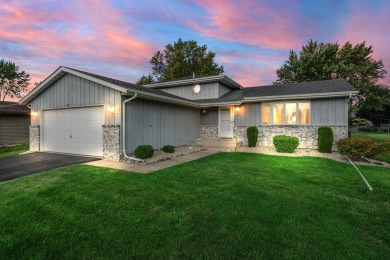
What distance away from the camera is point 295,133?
11.9m

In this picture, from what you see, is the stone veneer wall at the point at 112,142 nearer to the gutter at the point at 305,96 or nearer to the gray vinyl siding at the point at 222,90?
the gutter at the point at 305,96

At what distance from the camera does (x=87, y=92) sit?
9203 millimetres

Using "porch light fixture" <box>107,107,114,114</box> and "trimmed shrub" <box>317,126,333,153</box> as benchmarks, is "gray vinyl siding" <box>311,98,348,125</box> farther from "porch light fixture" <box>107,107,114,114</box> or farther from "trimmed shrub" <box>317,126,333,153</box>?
"porch light fixture" <box>107,107,114,114</box>

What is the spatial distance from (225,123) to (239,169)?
22.6 feet

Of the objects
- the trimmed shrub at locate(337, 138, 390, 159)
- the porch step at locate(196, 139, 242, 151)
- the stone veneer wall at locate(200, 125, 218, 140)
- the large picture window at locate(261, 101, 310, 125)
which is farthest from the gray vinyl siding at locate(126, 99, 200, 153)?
Answer: the trimmed shrub at locate(337, 138, 390, 159)

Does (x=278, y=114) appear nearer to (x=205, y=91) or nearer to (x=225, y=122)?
(x=225, y=122)

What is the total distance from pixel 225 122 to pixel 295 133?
433cm

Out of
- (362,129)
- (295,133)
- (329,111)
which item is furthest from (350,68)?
(295,133)

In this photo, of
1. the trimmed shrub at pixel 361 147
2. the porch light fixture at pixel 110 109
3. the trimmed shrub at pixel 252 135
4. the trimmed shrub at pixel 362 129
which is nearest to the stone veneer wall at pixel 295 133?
the trimmed shrub at pixel 252 135

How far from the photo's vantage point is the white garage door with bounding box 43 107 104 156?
362 inches

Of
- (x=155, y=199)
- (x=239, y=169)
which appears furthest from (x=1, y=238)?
(x=239, y=169)

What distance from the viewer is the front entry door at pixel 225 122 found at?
44.0 ft

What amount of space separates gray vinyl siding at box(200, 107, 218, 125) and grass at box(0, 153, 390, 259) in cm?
808

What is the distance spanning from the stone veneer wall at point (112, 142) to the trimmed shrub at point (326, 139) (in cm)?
1001
